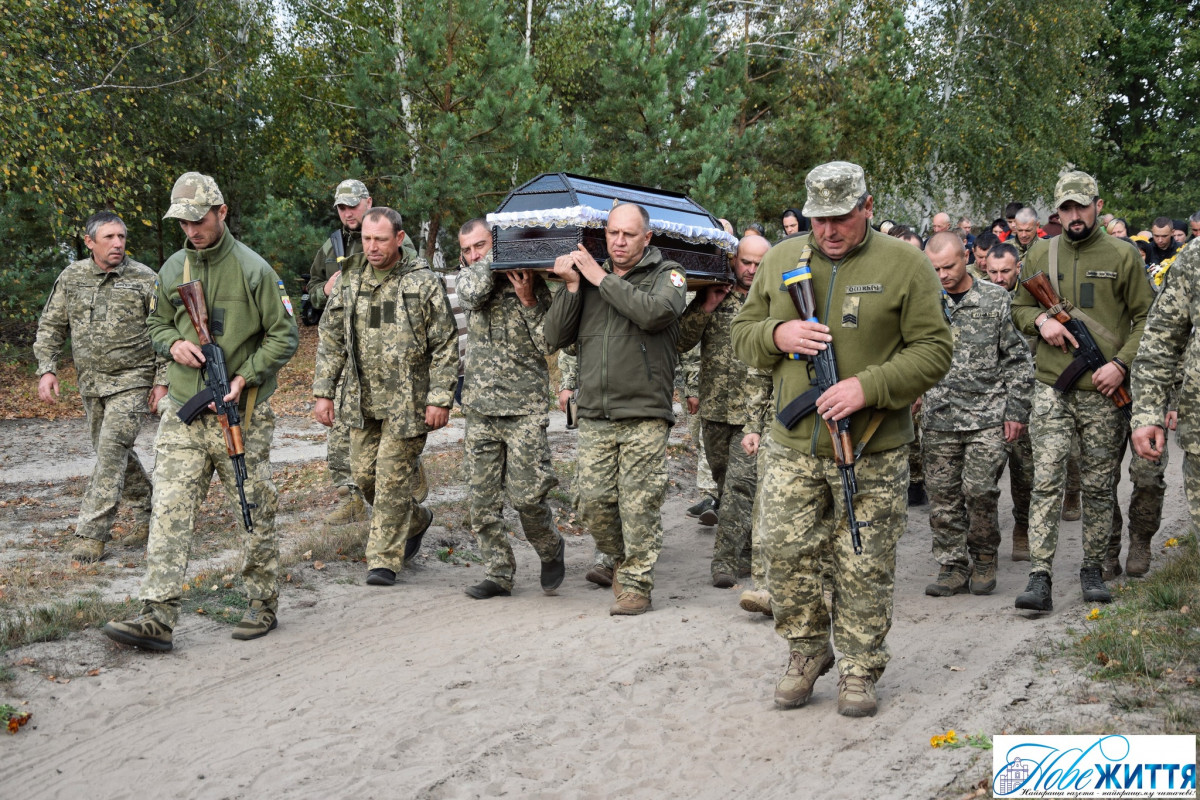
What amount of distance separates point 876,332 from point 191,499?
3.77 meters

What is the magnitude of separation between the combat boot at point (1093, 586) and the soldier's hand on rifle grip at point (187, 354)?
539 cm

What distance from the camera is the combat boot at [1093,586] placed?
6133mm

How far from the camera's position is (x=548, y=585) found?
689cm

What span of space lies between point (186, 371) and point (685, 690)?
3.26 m

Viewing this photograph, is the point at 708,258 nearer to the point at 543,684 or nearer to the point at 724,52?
the point at 543,684

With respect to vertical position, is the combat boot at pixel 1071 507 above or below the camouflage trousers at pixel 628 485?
below

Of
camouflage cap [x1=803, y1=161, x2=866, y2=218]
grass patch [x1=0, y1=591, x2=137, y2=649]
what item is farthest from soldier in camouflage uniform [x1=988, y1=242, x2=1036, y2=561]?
grass patch [x1=0, y1=591, x2=137, y2=649]

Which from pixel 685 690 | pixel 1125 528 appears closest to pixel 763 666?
pixel 685 690

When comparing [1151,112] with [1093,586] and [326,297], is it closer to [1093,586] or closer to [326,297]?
[1093,586]

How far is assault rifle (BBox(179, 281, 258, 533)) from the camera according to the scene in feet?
18.3

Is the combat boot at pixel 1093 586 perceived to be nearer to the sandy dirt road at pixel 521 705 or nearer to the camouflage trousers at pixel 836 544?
the sandy dirt road at pixel 521 705

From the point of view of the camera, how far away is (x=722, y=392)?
7.44 m

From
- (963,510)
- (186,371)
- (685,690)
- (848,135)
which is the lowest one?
(685,690)

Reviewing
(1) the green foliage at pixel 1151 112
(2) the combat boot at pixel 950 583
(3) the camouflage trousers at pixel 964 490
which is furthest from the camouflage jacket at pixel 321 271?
(1) the green foliage at pixel 1151 112
